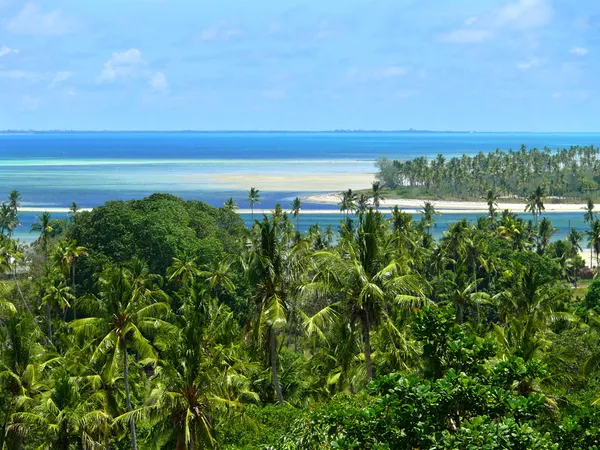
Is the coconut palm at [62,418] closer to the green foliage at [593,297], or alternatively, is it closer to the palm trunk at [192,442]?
the palm trunk at [192,442]

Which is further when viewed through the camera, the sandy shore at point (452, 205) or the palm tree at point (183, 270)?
the sandy shore at point (452, 205)

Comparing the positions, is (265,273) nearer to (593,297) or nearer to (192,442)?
(192,442)

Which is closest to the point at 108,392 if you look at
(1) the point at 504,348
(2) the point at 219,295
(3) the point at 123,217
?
(1) the point at 504,348

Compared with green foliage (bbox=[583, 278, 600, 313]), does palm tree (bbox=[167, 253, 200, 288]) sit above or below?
above

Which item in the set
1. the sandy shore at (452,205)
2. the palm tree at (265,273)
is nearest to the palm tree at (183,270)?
the palm tree at (265,273)

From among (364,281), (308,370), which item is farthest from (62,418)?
(308,370)

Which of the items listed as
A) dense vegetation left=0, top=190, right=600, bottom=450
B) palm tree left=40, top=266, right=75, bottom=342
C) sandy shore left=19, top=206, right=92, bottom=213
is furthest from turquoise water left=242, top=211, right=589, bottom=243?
dense vegetation left=0, top=190, right=600, bottom=450

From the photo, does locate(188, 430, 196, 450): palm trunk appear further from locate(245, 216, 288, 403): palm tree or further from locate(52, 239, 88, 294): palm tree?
locate(52, 239, 88, 294): palm tree

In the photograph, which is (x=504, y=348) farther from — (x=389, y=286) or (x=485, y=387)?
(x=485, y=387)

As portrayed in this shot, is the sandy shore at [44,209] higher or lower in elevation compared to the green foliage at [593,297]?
higher
